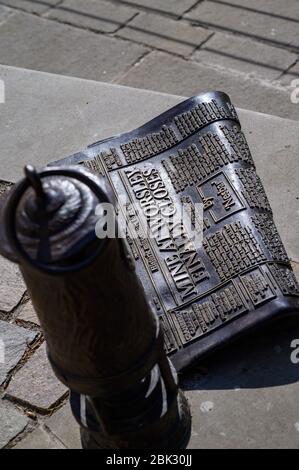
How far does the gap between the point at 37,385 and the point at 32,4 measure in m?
3.97

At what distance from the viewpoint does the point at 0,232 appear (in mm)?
2447

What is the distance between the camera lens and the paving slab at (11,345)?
3.51 m

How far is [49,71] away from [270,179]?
7.19 ft

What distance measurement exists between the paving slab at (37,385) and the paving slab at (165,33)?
116 inches

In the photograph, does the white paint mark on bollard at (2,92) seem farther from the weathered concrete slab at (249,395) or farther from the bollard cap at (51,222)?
the bollard cap at (51,222)

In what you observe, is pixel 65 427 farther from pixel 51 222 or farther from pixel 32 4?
pixel 32 4

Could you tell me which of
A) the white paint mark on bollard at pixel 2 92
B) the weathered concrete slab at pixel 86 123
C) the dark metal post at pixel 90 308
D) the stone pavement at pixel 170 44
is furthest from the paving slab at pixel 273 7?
the dark metal post at pixel 90 308

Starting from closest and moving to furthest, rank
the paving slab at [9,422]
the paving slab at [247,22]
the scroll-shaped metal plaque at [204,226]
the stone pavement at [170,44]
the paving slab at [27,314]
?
1. the paving slab at [9,422]
2. the scroll-shaped metal plaque at [204,226]
3. the paving slab at [27,314]
4. the stone pavement at [170,44]
5. the paving slab at [247,22]

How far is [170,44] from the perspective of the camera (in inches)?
226

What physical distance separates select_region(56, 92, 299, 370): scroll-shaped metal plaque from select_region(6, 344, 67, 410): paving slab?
1.72 ft

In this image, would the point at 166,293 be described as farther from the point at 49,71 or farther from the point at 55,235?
the point at 49,71

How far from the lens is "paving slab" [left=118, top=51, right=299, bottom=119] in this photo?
16.7 feet

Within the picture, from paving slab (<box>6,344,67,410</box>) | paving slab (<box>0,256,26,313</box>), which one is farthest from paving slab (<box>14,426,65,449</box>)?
paving slab (<box>0,256,26,313</box>)

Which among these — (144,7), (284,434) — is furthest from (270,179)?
(144,7)
